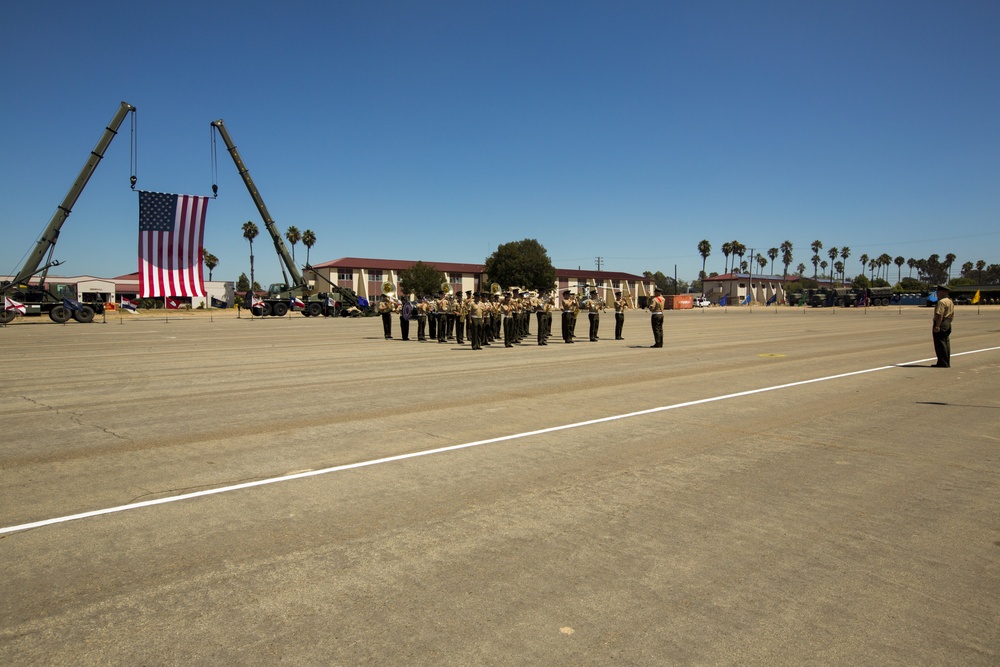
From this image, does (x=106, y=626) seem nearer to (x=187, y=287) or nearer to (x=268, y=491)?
(x=268, y=491)

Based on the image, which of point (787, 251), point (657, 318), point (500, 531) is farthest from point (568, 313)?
point (787, 251)

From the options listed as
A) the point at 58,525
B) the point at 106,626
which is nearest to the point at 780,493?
the point at 106,626

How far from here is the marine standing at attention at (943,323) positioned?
49.3 ft

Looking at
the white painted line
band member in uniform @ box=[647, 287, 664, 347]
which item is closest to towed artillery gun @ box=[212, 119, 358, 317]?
band member in uniform @ box=[647, 287, 664, 347]

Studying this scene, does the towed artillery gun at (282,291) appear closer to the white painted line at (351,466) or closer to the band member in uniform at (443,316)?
the band member in uniform at (443,316)

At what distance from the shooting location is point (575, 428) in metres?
8.52

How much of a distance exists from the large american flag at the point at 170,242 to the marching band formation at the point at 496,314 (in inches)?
822

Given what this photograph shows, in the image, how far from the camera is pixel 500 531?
4812 millimetres

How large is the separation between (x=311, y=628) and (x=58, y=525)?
270 centimetres

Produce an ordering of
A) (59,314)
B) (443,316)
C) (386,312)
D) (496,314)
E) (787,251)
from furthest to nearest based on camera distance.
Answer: (787,251) → (59,314) → (386,312) → (443,316) → (496,314)

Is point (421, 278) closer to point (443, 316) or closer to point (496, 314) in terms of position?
point (443, 316)

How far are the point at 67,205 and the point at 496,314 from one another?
33850mm

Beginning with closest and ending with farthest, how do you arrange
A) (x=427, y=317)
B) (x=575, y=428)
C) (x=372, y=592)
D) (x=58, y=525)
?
(x=372, y=592), (x=58, y=525), (x=575, y=428), (x=427, y=317)

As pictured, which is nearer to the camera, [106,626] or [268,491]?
[106,626]
